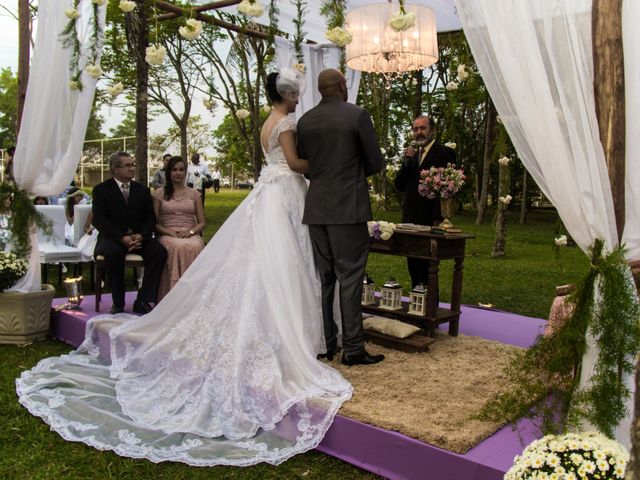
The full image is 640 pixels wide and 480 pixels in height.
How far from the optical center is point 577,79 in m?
2.40

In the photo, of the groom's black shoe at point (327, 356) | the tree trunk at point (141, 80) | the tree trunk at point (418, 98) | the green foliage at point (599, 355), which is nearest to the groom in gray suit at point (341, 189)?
the groom's black shoe at point (327, 356)

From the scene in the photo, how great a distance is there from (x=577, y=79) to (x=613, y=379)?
119cm

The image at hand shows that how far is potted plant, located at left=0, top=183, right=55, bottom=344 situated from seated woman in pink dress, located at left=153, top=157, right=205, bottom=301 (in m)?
0.94

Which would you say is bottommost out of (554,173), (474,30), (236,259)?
(236,259)

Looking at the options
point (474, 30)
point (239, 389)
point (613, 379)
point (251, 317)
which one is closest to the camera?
point (613, 379)

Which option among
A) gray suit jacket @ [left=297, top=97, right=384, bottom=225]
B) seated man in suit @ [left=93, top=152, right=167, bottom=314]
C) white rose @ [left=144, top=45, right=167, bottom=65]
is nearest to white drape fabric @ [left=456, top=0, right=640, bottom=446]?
gray suit jacket @ [left=297, top=97, right=384, bottom=225]

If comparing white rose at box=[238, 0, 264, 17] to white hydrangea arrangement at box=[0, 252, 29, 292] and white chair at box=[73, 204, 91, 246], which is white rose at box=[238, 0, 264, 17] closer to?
white hydrangea arrangement at box=[0, 252, 29, 292]

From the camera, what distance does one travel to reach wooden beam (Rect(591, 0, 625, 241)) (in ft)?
7.79

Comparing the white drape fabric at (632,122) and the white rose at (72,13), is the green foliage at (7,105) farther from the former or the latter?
the white drape fabric at (632,122)

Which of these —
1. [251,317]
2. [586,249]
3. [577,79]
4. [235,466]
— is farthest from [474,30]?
[235,466]

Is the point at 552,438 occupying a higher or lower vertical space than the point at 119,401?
higher

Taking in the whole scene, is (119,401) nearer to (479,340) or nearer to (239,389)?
(239,389)

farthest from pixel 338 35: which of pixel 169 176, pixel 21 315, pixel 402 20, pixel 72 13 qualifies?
pixel 21 315

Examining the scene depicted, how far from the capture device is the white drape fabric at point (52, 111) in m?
4.30
